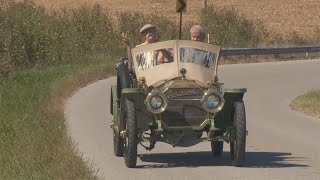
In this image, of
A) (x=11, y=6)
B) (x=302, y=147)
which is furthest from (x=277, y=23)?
(x=302, y=147)

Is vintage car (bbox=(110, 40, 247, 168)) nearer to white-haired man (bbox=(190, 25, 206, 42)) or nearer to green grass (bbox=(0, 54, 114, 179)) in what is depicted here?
white-haired man (bbox=(190, 25, 206, 42))

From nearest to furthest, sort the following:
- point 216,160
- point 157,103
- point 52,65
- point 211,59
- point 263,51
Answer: point 157,103, point 216,160, point 211,59, point 52,65, point 263,51

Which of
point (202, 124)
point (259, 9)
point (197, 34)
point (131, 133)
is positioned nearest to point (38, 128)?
point (197, 34)

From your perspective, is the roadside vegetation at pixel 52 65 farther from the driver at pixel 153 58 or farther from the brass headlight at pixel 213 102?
the brass headlight at pixel 213 102

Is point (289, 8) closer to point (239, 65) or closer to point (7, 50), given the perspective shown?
point (239, 65)

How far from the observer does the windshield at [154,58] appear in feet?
41.7

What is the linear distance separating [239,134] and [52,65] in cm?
2193

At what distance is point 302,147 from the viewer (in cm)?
1422

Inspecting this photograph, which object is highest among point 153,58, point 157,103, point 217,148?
point 153,58

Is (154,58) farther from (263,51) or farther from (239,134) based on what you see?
(263,51)

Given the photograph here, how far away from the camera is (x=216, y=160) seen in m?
12.8

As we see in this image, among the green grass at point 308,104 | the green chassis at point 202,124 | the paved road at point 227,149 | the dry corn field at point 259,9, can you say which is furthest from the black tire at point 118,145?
the dry corn field at point 259,9

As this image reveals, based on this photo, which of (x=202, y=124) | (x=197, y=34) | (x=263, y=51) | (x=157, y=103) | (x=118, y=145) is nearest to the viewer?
(x=157, y=103)

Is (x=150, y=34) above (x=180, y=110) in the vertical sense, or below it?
above
